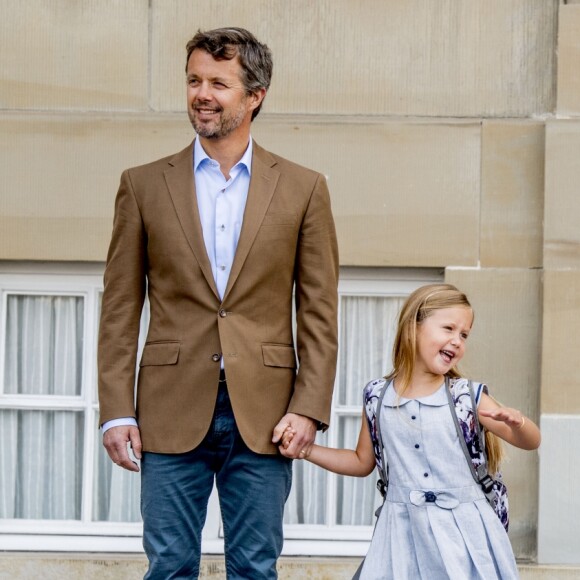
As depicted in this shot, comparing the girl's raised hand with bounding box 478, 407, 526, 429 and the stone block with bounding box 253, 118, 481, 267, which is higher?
the stone block with bounding box 253, 118, 481, 267

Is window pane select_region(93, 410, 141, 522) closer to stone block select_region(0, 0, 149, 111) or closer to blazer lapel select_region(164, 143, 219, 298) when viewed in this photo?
stone block select_region(0, 0, 149, 111)

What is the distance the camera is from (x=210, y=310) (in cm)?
390

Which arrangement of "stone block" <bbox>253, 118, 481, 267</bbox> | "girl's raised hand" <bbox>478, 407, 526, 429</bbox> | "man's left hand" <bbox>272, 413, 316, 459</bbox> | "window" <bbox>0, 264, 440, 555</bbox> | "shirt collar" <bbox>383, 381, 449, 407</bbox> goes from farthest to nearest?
"window" <bbox>0, 264, 440, 555</bbox> < "stone block" <bbox>253, 118, 481, 267</bbox> < "shirt collar" <bbox>383, 381, 449, 407</bbox> < "man's left hand" <bbox>272, 413, 316, 459</bbox> < "girl's raised hand" <bbox>478, 407, 526, 429</bbox>

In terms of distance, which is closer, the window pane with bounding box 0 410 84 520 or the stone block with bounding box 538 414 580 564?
the stone block with bounding box 538 414 580 564

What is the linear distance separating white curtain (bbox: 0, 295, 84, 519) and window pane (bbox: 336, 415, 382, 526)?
118 centimetres

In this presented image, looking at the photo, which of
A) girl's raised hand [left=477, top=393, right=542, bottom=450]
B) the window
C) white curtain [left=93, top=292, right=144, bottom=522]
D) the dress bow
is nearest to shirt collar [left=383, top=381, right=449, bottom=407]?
girl's raised hand [left=477, top=393, right=542, bottom=450]

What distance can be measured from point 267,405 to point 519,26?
2.44m

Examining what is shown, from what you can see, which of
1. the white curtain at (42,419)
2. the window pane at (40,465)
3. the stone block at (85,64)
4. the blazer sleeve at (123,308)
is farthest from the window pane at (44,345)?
the blazer sleeve at (123,308)

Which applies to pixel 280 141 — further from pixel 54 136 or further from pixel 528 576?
pixel 528 576

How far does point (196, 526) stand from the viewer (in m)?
3.96

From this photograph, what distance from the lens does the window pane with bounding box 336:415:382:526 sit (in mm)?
5785

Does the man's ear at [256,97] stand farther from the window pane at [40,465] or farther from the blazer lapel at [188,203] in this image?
the window pane at [40,465]

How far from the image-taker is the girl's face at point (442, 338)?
13.1 feet

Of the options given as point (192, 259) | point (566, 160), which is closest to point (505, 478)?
point (566, 160)
